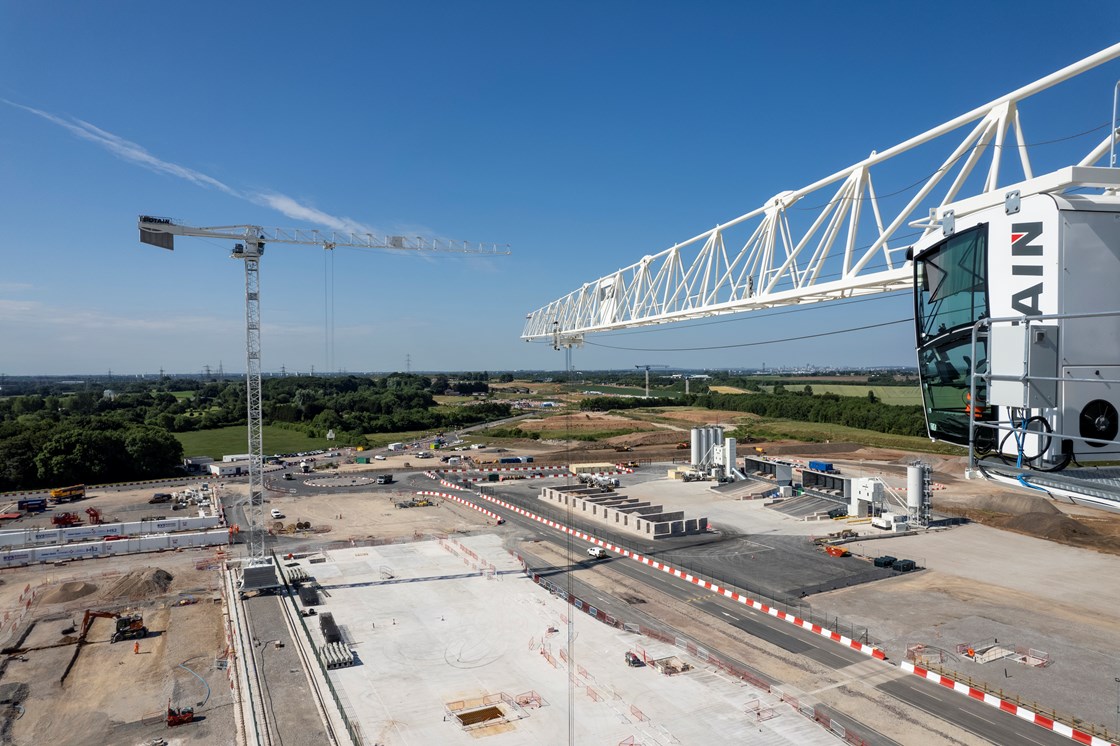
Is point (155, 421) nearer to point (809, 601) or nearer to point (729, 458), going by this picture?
point (729, 458)

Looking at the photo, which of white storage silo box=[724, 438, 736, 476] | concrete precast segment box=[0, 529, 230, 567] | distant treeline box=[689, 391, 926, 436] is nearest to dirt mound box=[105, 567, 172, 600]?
concrete precast segment box=[0, 529, 230, 567]

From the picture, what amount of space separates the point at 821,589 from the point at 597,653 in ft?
43.3

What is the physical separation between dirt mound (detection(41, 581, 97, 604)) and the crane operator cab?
125 ft

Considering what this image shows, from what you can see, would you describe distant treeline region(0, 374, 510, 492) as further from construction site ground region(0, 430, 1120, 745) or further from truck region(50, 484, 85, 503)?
construction site ground region(0, 430, 1120, 745)

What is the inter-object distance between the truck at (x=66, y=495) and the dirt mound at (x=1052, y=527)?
72.9m

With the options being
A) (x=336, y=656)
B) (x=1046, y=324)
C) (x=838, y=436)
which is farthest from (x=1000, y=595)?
(x=838, y=436)

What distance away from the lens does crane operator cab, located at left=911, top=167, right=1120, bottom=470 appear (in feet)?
22.8

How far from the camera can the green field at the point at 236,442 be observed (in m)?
83.6

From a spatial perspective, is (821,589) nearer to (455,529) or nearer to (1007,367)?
(455,529)

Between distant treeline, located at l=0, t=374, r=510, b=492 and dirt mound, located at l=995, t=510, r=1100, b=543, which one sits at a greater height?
distant treeline, located at l=0, t=374, r=510, b=492

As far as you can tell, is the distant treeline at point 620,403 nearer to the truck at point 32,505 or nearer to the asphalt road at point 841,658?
the truck at point 32,505

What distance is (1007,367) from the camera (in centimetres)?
718

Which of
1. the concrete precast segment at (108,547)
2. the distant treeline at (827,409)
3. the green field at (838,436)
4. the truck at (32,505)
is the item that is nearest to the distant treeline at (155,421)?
the truck at (32,505)

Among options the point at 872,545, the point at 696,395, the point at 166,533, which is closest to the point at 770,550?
the point at 872,545
